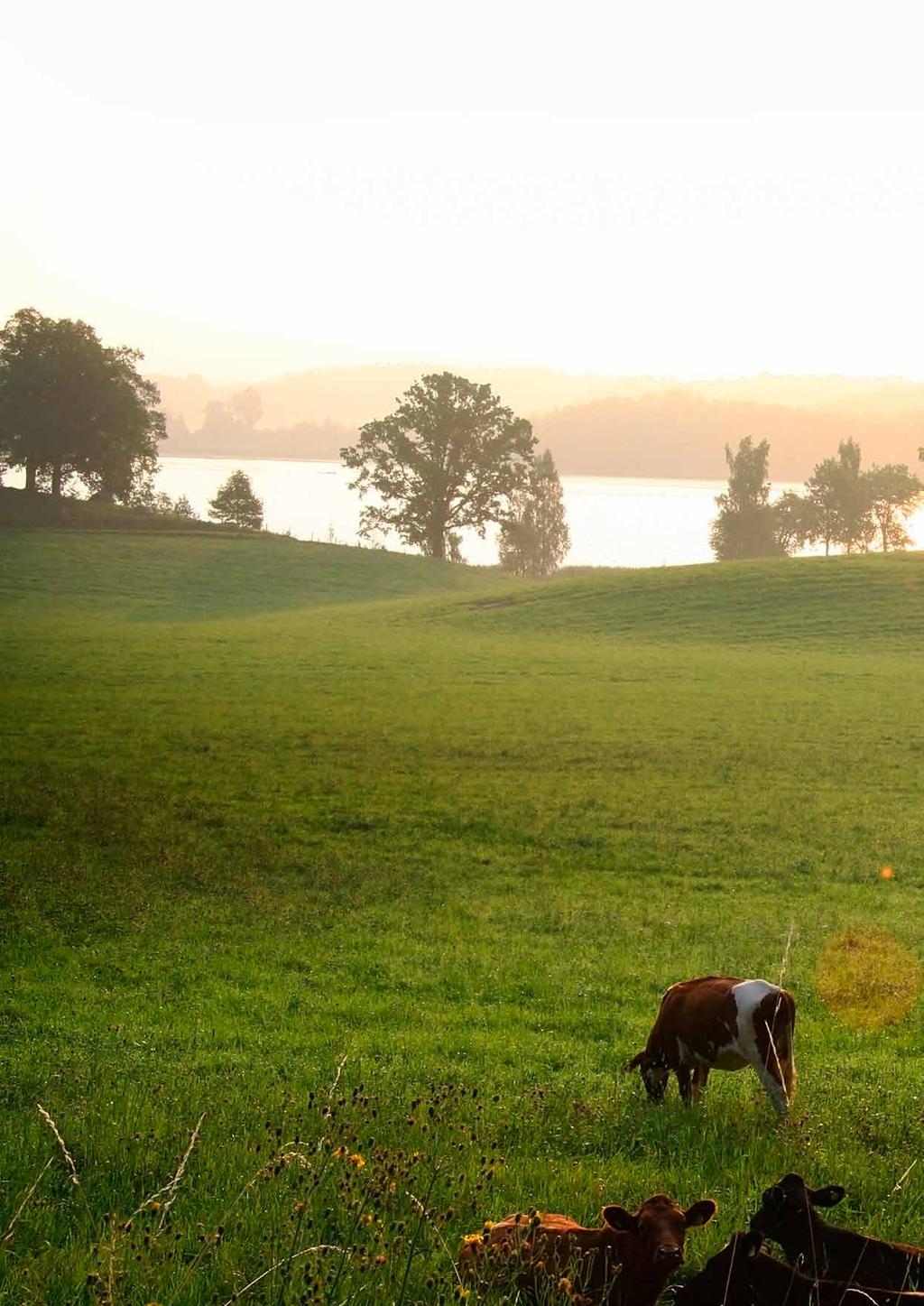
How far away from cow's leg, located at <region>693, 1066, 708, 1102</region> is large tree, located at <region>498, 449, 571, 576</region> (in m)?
126

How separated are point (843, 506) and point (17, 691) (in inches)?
4284

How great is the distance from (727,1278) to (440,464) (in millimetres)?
104831

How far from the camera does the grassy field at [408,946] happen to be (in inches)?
264

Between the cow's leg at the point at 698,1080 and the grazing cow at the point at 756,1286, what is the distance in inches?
180

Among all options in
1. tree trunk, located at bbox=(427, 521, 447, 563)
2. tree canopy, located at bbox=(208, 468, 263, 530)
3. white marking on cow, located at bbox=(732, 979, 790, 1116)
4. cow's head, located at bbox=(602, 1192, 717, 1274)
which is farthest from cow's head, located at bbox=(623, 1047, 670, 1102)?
tree canopy, located at bbox=(208, 468, 263, 530)

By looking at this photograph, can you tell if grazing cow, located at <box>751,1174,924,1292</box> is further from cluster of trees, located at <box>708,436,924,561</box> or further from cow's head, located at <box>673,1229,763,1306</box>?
cluster of trees, located at <box>708,436,924,561</box>

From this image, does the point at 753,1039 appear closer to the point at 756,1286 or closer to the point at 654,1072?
the point at 654,1072

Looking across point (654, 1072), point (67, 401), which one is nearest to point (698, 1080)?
point (654, 1072)

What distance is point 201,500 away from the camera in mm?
120250

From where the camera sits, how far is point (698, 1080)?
368 inches

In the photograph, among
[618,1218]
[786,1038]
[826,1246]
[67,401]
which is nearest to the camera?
[826,1246]

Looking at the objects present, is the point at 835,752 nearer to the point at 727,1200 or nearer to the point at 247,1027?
the point at 247,1027

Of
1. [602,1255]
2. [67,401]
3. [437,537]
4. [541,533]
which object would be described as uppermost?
[67,401]

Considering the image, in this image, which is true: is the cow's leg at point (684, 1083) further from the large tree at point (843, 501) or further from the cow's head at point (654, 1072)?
the large tree at point (843, 501)
